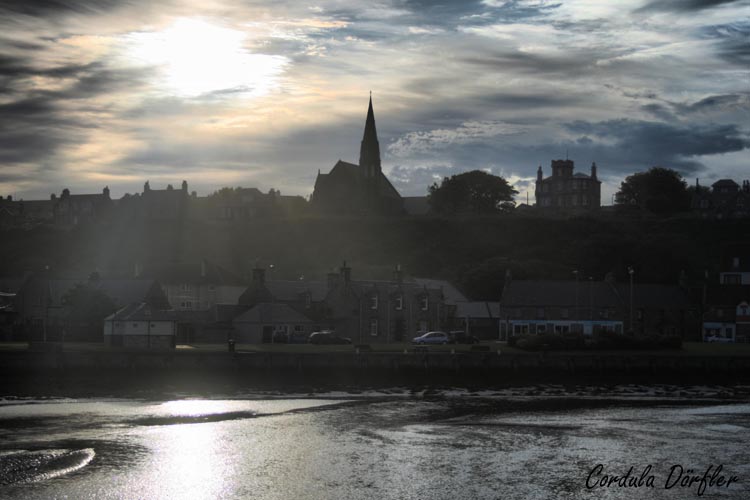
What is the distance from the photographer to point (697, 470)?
120 ft

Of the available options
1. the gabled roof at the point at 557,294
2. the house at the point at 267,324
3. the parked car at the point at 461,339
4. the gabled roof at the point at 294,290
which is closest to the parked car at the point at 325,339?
the house at the point at 267,324

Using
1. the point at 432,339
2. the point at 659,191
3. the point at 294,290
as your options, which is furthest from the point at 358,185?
the point at 432,339

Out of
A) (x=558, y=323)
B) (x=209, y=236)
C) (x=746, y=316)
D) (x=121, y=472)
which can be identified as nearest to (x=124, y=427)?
(x=121, y=472)

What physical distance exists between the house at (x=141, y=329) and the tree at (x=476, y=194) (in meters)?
106

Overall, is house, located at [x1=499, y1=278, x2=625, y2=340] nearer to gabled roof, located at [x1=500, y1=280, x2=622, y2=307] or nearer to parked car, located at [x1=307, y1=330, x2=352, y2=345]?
gabled roof, located at [x1=500, y1=280, x2=622, y2=307]

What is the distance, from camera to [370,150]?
6462 inches

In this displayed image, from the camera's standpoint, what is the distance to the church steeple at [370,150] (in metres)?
164

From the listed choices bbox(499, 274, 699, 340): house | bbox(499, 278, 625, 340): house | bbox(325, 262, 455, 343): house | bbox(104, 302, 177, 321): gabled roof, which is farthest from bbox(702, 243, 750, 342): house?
bbox(104, 302, 177, 321): gabled roof

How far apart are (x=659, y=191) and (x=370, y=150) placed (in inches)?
2119

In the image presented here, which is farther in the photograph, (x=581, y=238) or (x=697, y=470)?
(x=581, y=238)

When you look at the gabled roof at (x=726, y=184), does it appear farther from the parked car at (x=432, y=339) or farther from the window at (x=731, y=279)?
the parked car at (x=432, y=339)

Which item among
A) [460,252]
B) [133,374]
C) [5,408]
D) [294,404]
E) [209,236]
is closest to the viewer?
[5,408]

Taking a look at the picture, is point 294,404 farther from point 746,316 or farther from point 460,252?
point 460,252

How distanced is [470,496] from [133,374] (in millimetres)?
35151
